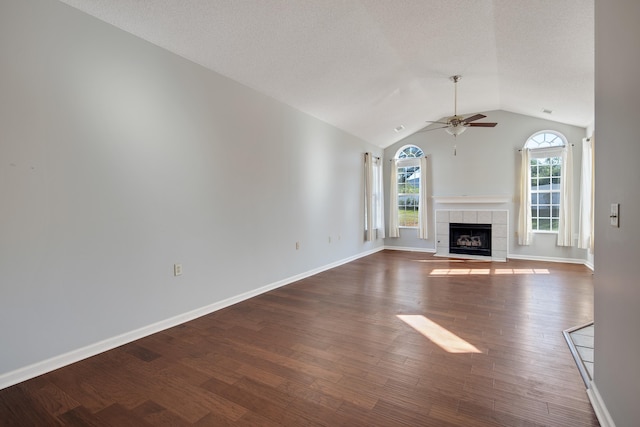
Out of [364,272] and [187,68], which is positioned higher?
[187,68]

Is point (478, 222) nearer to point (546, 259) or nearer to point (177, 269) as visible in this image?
point (546, 259)

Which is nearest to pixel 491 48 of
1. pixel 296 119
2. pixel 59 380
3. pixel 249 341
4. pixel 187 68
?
pixel 296 119

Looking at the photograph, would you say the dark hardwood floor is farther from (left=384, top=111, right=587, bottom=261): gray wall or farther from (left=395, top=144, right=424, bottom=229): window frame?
(left=395, top=144, right=424, bottom=229): window frame

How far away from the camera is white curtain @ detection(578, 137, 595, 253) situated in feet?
17.8

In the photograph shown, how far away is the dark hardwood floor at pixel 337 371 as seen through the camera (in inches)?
67.6

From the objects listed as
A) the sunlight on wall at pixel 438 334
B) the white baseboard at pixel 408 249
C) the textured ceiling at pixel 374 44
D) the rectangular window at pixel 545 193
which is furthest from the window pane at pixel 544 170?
the sunlight on wall at pixel 438 334

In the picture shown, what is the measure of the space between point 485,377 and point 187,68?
3712 mm

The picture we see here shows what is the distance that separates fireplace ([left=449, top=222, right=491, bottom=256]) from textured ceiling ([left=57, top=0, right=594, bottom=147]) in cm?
277

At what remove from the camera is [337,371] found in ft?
7.13

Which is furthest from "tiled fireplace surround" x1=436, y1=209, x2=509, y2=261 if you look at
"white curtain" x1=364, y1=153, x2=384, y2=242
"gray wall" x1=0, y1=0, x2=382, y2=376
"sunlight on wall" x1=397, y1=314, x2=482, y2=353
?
"gray wall" x1=0, y1=0, x2=382, y2=376

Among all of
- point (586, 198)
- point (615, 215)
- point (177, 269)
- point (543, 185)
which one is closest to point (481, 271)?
point (586, 198)

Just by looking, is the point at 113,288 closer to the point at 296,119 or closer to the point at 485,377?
the point at 485,377

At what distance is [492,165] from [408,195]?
195 cm

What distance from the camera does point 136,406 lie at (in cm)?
180
